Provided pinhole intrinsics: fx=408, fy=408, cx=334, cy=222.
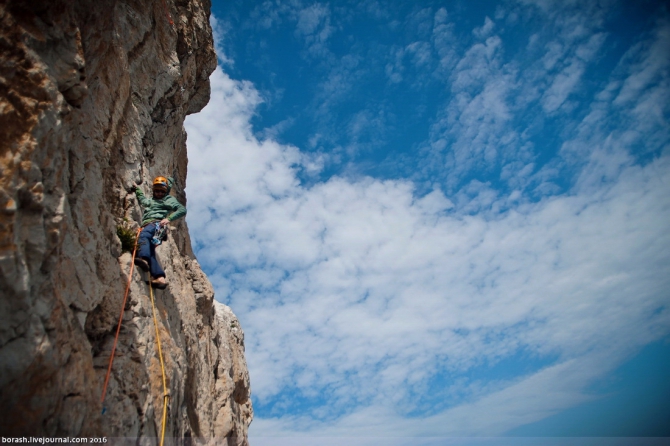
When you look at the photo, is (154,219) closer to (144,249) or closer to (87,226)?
(144,249)

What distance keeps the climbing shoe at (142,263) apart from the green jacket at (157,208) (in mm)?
971

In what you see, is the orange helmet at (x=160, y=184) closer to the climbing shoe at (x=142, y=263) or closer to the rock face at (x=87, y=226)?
the rock face at (x=87, y=226)

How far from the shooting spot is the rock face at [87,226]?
14.1ft

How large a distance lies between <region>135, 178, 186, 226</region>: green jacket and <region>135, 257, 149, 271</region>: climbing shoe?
3.19 feet

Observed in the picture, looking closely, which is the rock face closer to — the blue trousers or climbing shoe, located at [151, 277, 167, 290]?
climbing shoe, located at [151, 277, 167, 290]

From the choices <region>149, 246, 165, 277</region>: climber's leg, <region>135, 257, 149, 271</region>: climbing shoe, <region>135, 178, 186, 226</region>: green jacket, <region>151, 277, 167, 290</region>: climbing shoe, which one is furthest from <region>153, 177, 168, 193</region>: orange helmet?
<region>151, 277, 167, 290</region>: climbing shoe

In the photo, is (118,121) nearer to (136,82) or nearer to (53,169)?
(136,82)

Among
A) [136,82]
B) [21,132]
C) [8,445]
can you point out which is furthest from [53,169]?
[136,82]

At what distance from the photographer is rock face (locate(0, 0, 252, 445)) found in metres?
4.31

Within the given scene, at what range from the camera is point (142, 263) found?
780 centimetres

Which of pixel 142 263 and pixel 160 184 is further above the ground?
pixel 160 184

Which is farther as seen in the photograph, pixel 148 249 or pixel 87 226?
pixel 148 249

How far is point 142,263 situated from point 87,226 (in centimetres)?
171

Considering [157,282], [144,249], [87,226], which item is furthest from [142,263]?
[87,226]
